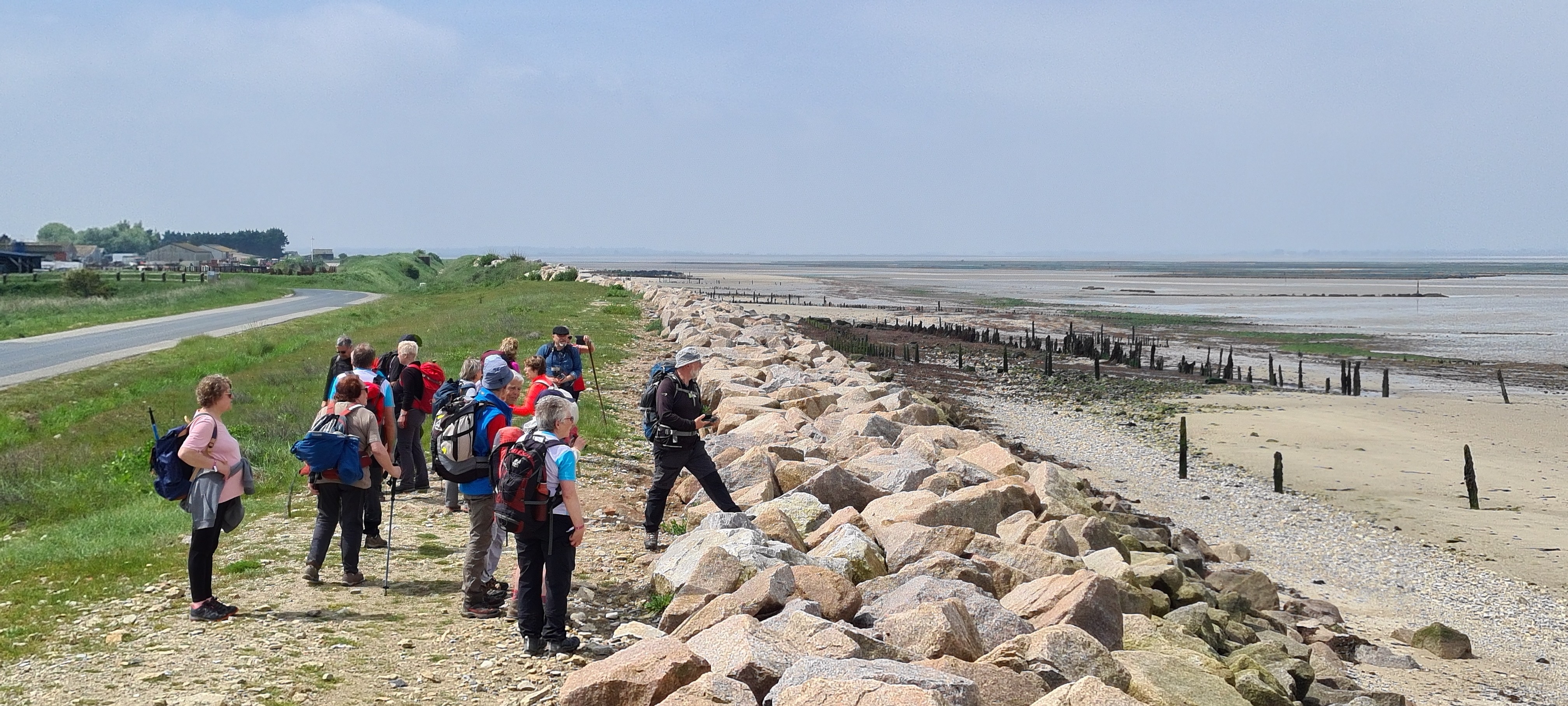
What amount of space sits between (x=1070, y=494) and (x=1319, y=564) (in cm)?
501

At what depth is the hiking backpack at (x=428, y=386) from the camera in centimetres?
1143

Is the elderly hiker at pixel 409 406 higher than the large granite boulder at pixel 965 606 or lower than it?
higher

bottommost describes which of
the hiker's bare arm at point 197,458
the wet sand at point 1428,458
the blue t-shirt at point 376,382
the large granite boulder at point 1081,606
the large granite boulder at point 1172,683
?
the wet sand at point 1428,458

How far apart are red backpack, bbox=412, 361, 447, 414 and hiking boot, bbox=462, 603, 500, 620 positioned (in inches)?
140

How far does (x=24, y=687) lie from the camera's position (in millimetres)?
6547

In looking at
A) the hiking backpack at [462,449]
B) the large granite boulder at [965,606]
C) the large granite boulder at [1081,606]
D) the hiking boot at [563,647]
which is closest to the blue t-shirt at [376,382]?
the hiking backpack at [462,449]

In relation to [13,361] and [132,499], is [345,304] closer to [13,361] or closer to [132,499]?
[13,361]

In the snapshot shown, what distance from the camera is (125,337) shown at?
115 feet

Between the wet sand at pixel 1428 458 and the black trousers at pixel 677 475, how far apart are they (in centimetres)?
1153

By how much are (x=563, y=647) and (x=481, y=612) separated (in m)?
0.98

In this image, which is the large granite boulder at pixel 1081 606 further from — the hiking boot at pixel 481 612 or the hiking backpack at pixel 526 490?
the hiking boot at pixel 481 612

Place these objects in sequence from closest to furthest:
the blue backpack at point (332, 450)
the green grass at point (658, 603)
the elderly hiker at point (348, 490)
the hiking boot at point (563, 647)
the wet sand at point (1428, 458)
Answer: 1. the hiking boot at point (563, 647)
2. the blue backpack at point (332, 450)
3. the elderly hiker at point (348, 490)
4. the green grass at point (658, 603)
5. the wet sand at point (1428, 458)

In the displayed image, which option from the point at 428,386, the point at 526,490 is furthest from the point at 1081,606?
the point at 428,386

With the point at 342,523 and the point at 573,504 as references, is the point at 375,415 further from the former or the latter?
the point at 573,504
